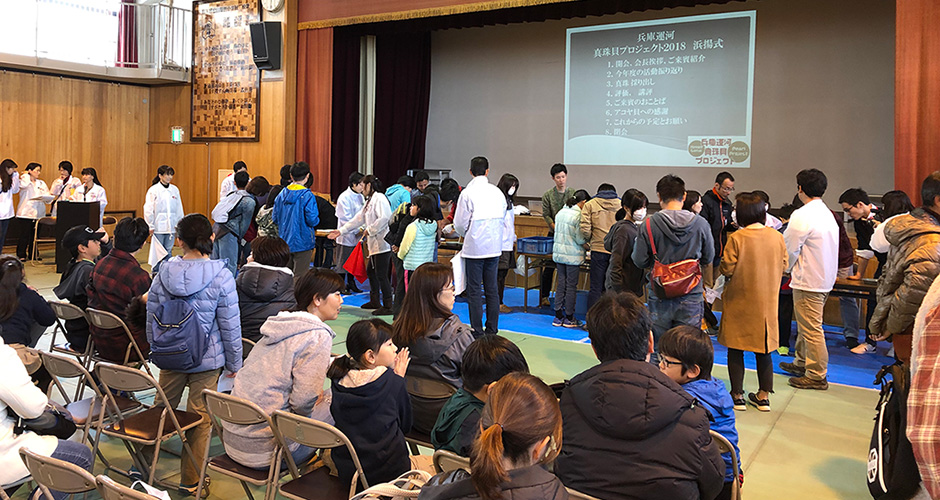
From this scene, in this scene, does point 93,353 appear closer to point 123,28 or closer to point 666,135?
point 666,135

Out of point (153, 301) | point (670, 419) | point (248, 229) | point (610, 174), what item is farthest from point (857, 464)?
point (610, 174)

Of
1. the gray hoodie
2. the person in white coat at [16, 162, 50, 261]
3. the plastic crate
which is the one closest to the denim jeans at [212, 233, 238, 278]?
the plastic crate

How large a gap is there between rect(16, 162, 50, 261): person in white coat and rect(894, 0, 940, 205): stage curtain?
396 inches

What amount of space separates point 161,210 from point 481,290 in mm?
4379

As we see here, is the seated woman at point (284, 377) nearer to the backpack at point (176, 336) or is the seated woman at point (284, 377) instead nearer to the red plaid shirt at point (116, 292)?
the backpack at point (176, 336)

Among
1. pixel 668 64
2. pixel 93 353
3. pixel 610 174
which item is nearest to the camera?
pixel 93 353

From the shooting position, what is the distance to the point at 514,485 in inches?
59.6

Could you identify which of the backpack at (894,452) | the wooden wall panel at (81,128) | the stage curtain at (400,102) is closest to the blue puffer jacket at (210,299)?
the backpack at (894,452)

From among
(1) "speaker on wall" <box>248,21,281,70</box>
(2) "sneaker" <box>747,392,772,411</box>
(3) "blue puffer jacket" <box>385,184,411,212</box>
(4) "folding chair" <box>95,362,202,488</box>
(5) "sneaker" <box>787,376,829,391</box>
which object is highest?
(1) "speaker on wall" <box>248,21,281,70</box>

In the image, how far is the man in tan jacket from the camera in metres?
6.29

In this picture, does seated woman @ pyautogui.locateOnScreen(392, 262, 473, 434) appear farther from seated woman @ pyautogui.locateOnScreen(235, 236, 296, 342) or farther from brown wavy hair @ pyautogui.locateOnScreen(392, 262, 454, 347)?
seated woman @ pyautogui.locateOnScreen(235, 236, 296, 342)

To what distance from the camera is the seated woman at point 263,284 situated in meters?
3.67

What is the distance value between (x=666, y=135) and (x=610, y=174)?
1121mm

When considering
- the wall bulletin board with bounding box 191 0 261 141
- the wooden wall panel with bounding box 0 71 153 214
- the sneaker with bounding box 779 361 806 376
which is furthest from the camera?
the wooden wall panel with bounding box 0 71 153 214
